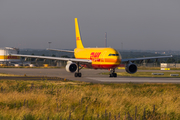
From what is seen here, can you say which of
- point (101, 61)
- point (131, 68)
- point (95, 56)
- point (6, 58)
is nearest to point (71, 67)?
point (95, 56)

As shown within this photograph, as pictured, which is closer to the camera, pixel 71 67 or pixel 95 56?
pixel 71 67

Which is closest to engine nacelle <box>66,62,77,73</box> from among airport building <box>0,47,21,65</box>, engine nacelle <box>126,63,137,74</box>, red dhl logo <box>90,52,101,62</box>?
red dhl logo <box>90,52,101,62</box>

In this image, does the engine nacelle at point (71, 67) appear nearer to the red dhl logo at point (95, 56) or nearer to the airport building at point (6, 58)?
the red dhl logo at point (95, 56)

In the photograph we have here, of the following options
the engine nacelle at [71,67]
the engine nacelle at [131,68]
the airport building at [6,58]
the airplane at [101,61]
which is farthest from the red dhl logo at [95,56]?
the airport building at [6,58]

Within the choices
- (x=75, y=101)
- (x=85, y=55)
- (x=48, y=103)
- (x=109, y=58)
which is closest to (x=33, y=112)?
(x=48, y=103)

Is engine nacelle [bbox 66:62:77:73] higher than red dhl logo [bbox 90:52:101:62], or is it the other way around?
red dhl logo [bbox 90:52:101:62]

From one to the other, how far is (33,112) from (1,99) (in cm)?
422

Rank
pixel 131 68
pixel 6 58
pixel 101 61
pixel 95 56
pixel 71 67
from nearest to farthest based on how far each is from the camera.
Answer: pixel 71 67 → pixel 101 61 → pixel 131 68 → pixel 95 56 → pixel 6 58

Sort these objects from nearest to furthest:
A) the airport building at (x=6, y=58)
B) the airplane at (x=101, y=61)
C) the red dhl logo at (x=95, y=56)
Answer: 1. the airplane at (x=101, y=61)
2. the red dhl logo at (x=95, y=56)
3. the airport building at (x=6, y=58)

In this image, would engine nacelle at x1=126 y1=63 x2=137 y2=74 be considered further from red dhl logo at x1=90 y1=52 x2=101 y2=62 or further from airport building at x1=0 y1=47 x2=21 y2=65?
airport building at x1=0 y1=47 x2=21 y2=65

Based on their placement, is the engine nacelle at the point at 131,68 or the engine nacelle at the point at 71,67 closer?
the engine nacelle at the point at 71,67

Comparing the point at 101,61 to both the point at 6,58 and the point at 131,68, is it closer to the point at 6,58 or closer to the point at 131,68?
the point at 131,68

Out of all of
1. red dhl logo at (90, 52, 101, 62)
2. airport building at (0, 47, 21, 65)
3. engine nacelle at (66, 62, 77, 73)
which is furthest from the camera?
airport building at (0, 47, 21, 65)

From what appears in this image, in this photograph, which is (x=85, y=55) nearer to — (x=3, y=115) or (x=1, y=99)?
(x=1, y=99)
